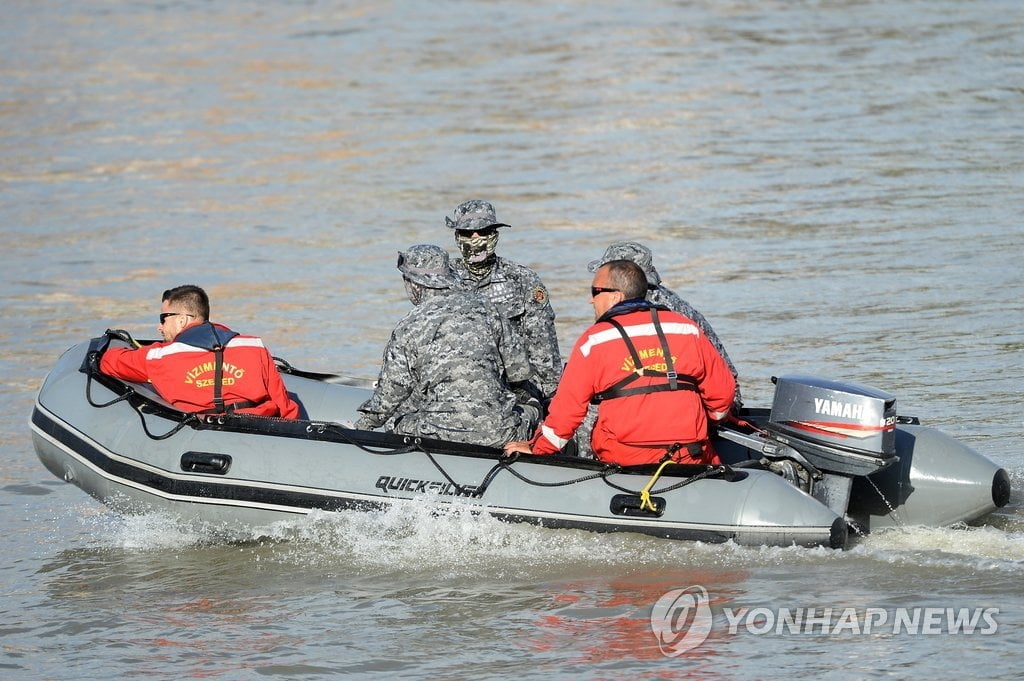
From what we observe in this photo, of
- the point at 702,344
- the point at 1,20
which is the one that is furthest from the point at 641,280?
the point at 1,20

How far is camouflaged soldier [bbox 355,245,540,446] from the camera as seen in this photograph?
675cm

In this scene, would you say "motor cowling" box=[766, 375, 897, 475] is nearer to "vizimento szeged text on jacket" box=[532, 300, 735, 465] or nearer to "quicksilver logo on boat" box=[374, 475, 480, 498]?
"vizimento szeged text on jacket" box=[532, 300, 735, 465]

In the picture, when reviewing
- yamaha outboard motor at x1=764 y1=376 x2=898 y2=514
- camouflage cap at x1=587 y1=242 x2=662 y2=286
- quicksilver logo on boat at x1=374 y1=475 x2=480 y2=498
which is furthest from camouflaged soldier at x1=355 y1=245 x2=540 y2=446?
yamaha outboard motor at x1=764 y1=376 x2=898 y2=514

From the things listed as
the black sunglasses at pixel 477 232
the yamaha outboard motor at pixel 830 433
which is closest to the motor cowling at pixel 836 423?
the yamaha outboard motor at pixel 830 433

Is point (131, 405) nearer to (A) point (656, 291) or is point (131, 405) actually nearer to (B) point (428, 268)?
(B) point (428, 268)

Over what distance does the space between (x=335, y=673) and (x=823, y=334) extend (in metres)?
5.78

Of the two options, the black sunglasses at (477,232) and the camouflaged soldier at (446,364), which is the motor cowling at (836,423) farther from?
the black sunglasses at (477,232)

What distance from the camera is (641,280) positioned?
646 centimetres

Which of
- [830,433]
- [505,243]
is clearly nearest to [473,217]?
[830,433]

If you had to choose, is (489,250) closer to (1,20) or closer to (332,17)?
(332,17)

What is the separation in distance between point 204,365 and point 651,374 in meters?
2.20

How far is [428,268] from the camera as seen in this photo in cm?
675

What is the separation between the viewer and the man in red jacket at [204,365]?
24.0 feet

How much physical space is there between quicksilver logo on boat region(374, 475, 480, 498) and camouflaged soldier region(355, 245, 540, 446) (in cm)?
23
